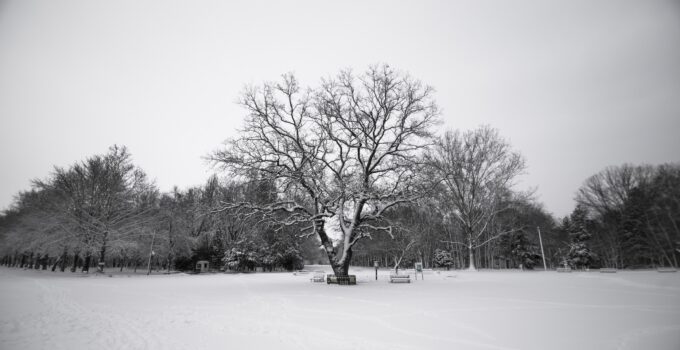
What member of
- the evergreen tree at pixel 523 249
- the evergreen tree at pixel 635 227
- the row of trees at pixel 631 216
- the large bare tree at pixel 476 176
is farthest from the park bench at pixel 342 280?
the evergreen tree at pixel 523 249

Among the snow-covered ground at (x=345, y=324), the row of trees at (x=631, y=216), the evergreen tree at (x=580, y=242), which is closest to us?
the snow-covered ground at (x=345, y=324)

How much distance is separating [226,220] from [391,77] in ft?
49.6

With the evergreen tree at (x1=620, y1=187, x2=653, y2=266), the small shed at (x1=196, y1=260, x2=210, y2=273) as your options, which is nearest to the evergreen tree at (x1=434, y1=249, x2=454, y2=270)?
the evergreen tree at (x1=620, y1=187, x2=653, y2=266)

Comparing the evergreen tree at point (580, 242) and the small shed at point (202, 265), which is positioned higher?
the evergreen tree at point (580, 242)

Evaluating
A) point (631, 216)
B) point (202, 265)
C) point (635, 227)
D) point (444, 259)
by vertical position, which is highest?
point (631, 216)

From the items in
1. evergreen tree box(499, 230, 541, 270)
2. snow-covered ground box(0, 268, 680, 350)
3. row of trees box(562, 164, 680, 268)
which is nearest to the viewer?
snow-covered ground box(0, 268, 680, 350)

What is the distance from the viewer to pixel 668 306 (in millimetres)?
10031

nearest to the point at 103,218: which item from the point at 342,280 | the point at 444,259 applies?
the point at 342,280

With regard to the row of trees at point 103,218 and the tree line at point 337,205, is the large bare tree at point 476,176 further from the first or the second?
the row of trees at point 103,218

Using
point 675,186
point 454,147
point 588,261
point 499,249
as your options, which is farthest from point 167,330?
point 499,249

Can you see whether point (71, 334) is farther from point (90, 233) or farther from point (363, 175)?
point (90, 233)

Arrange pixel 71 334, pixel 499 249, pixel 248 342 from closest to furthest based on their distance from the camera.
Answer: pixel 248 342
pixel 71 334
pixel 499 249

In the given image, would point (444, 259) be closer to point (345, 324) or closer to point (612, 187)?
point (612, 187)

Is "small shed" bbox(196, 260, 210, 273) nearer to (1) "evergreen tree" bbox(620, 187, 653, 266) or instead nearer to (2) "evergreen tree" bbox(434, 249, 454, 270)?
(2) "evergreen tree" bbox(434, 249, 454, 270)
